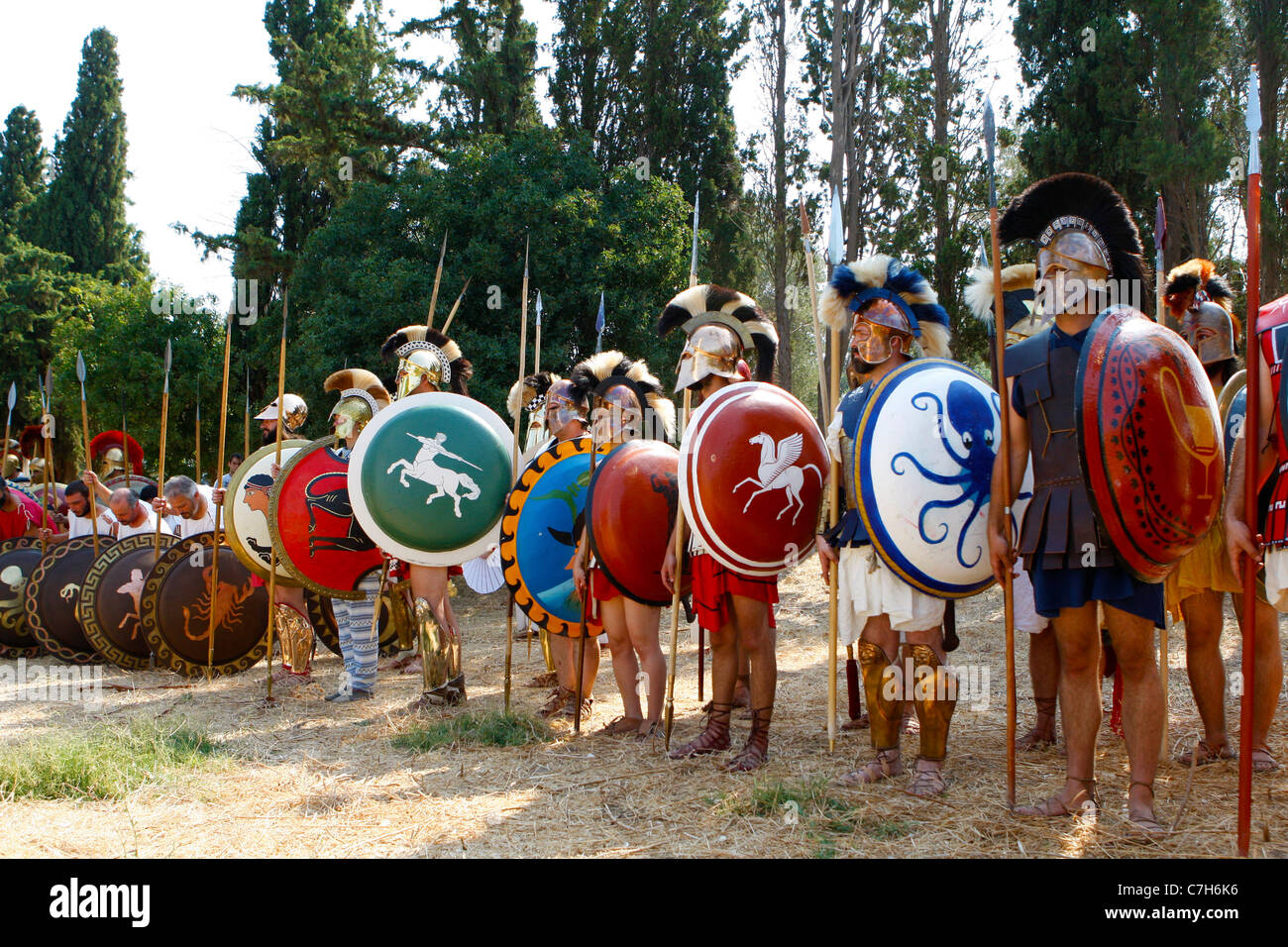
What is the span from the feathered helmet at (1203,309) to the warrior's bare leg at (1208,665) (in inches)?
39.2

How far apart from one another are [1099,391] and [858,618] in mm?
1336

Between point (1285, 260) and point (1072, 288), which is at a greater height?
point (1285, 260)

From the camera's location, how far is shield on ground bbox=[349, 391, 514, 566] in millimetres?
5148

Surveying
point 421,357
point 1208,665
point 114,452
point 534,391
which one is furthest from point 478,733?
point 114,452

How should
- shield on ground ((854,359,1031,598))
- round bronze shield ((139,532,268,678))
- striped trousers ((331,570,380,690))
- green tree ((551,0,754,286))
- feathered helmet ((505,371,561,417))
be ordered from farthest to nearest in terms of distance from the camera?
green tree ((551,0,754,286)) < feathered helmet ((505,371,561,417)) < round bronze shield ((139,532,268,678)) < striped trousers ((331,570,380,690)) < shield on ground ((854,359,1031,598))

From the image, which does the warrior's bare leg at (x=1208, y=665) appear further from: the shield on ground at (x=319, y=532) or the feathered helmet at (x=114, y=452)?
the feathered helmet at (x=114, y=452)

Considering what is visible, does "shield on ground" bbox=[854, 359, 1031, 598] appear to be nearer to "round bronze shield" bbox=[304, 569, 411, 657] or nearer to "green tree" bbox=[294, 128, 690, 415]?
"round bronze shield" bbox=[304, 569, 411, 657]

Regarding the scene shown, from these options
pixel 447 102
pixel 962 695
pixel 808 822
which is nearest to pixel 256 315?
pixel 447 102

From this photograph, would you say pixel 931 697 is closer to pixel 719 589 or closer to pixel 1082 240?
pixel 719 589

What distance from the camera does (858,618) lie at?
3.78 m

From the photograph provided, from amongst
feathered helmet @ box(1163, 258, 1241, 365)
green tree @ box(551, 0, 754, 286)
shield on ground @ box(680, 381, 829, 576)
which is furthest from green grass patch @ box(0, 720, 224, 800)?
green tree @ box(551, 0, 754, 286)

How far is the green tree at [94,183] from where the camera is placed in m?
26.3

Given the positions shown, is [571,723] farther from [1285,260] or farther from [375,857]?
[1285,260]

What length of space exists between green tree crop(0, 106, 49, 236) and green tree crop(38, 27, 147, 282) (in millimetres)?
1633
